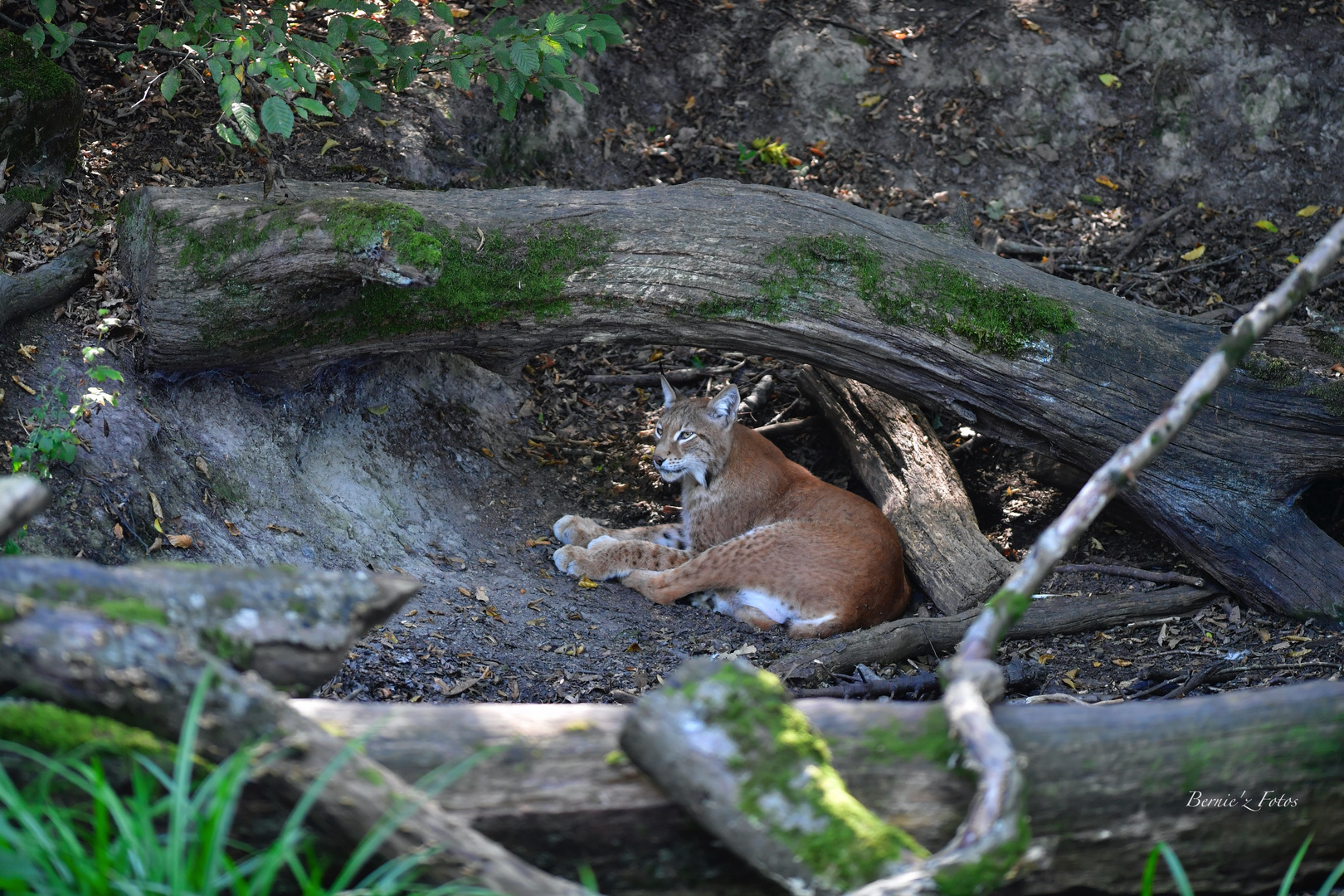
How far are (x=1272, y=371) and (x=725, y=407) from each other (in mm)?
3052

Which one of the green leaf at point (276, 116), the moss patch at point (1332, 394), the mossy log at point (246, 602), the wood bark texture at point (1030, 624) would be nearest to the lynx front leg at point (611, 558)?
the wood bark texture at point (1030, 624)

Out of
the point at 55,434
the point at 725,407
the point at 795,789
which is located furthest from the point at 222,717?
the point at 725,407

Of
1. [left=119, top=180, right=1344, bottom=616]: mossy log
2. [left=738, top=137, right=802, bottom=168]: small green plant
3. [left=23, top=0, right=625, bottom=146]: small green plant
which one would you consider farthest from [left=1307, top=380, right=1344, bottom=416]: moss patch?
[left=738, top=137, right=802, bottom=168]: small green plant

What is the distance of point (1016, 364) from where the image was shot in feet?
16.7

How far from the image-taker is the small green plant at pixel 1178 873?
2.30 meters

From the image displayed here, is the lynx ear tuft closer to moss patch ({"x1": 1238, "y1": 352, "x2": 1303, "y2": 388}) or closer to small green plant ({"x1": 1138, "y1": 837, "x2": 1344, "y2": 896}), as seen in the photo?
moss patch ({"x1": 1238, "y1": 352, "x2": 1303, "y2": 388})

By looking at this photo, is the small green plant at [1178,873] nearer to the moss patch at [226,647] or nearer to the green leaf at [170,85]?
the moss patch at [226,647]

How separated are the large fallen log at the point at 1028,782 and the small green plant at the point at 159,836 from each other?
0.72 ft

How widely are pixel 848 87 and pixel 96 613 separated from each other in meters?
7.57

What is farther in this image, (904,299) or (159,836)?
(904,299)

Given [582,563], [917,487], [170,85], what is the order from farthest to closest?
[917,487], [582,563], [170,85]

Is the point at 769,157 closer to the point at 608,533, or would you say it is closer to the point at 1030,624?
the point at 608,533

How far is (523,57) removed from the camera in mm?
4586

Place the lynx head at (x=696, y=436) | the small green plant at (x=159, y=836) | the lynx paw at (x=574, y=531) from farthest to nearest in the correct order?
the lynx head at (x=696, y=436) < the lynx paw at (x=574, y=531) < the small green plant at (x=159, y=836)
